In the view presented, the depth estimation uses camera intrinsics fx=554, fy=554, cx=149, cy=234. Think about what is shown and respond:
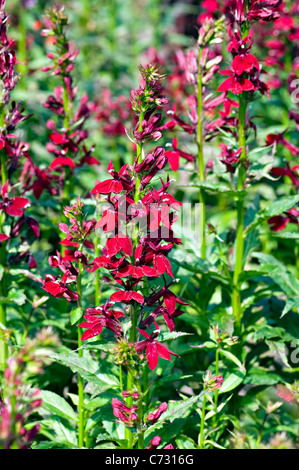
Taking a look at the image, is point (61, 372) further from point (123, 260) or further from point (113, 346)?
point (123, 260)

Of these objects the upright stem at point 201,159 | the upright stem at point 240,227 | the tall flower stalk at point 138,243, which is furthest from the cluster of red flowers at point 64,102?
the tall flower stalk at point 138,243

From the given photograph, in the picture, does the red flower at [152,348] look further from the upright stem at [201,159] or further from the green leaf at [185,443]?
the upright stem at [201,159]

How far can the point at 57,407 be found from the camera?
2.43 meters

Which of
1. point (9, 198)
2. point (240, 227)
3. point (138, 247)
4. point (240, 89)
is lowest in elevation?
point (138, 247)

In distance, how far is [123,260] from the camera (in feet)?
6.37

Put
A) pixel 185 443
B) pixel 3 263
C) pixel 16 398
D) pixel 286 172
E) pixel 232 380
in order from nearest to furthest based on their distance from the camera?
pixel 16 398, pixel 185 443, pixel 232 380, pixel 3 263, pixel 286 172

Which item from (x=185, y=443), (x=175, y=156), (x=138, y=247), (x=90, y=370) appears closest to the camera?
(x=138, y=247)

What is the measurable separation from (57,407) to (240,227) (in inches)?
46.1

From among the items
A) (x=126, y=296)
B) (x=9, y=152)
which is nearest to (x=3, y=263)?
(x=9, y=152)

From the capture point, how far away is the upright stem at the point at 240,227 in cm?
253

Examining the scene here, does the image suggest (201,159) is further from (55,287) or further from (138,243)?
(55,287)

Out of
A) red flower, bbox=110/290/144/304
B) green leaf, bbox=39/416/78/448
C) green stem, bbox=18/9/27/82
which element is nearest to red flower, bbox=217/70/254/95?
red flower, bbox=110/290/144/304

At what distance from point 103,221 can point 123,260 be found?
16cm
